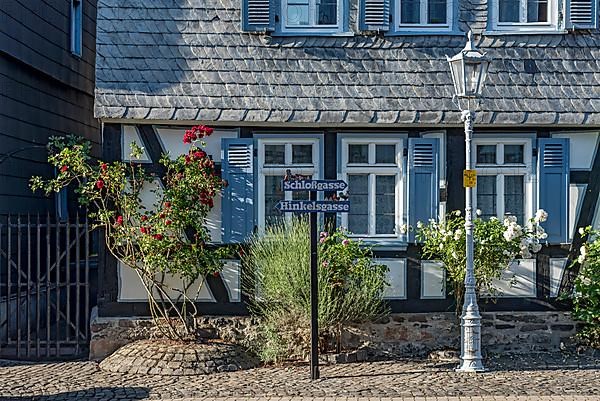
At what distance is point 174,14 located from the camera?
12945 mm

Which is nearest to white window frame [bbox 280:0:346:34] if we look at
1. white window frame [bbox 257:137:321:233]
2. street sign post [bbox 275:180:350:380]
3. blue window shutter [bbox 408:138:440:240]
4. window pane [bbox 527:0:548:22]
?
white window frame [bbox 257:137:321:233]

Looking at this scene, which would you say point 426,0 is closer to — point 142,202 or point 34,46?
point 142,202

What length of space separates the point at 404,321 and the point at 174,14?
4972 mm

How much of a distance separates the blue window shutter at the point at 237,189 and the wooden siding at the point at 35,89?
8.97 feet

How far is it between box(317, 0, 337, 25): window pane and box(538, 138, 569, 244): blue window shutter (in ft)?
10.3

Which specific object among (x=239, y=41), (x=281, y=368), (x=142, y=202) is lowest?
(x=281, y=368)

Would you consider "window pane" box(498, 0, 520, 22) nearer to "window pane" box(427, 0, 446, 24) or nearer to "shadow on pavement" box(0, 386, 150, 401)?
"window pane" box(427, 0, 446, 24)

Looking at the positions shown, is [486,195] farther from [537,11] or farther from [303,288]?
[303,288]

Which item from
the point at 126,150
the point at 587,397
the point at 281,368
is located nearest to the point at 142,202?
the point at 126,150

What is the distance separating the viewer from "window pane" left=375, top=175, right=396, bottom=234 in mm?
12938

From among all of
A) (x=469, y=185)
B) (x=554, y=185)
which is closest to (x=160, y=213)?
(x=469, y=185)

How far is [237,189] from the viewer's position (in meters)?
12.7

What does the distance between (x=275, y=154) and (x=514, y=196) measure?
125 inches

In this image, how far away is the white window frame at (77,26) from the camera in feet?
55.1
